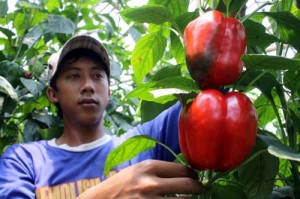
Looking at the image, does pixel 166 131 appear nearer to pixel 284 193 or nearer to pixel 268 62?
pixel 284 193

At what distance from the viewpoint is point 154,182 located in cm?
69

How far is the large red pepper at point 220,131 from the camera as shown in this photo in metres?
0.62

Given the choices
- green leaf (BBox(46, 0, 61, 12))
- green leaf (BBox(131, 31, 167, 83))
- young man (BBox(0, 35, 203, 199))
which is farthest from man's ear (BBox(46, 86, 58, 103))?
green leaf (BBox(131, 31, 167, 83))

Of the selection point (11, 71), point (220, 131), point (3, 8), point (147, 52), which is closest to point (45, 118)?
point (11, 71)

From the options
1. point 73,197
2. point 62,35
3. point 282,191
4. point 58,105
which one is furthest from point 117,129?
point 282,191

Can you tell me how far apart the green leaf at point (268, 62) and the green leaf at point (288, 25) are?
0.15m

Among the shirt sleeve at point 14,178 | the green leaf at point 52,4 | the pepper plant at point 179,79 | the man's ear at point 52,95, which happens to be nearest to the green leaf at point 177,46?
the pepper plant at point 179,79

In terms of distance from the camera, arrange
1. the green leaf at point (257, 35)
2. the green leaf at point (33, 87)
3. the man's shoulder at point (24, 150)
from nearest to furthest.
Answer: the green leaf at point (257, 35)
the man's shoulder at point (24, 150)
the green leaf at point (33, 87)

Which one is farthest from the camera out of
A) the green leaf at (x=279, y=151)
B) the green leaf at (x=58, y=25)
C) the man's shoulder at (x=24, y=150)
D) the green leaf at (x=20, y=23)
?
the green leaf at (x=20, y=23)

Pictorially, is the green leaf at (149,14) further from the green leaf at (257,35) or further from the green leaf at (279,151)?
the green leaf at (279,151)

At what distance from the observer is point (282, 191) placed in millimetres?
836

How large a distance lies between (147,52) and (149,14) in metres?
0.22

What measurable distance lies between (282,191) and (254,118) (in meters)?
0.26

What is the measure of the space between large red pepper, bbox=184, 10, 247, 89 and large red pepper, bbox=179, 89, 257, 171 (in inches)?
1.2
